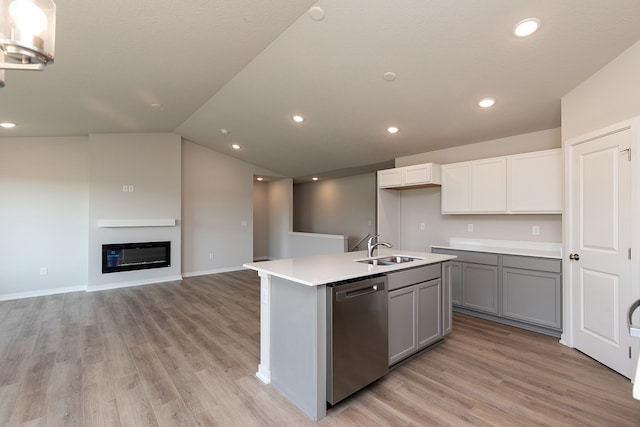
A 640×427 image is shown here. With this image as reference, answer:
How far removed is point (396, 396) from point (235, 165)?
242 inches

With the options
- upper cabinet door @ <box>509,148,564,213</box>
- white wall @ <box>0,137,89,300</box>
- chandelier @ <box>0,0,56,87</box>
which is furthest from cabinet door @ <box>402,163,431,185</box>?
white wall @ <box>0,137,89,300</box>

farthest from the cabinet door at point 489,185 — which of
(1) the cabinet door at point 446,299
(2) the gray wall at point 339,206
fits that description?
(2) the gray wall at point 339,206

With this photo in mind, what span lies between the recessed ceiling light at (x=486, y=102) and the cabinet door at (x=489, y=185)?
776 mm

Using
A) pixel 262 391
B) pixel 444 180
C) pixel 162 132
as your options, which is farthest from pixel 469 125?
pixel 162 132

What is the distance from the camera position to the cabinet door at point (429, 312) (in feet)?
9.17

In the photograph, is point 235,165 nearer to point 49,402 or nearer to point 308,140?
point 308,140

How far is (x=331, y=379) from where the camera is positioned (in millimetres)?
2012

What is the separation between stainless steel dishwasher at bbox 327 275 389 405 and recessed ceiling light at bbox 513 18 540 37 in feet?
7.16

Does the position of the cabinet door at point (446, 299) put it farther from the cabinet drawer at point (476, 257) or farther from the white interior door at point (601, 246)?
the white interior door at point (601, 246)

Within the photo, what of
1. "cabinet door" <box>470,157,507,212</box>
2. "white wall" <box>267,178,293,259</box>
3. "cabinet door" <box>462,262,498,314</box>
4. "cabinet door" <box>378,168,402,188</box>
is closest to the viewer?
"cabinet door" <box>462,262,498,314</box>

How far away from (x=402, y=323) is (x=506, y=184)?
242 centimetres

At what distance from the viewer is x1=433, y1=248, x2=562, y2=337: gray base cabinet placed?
3275mm

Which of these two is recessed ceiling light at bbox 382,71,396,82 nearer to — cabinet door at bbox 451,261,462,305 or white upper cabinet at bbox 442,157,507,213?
white upper cabinet at bbox 442,157,507,213

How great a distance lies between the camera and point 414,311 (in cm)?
273
